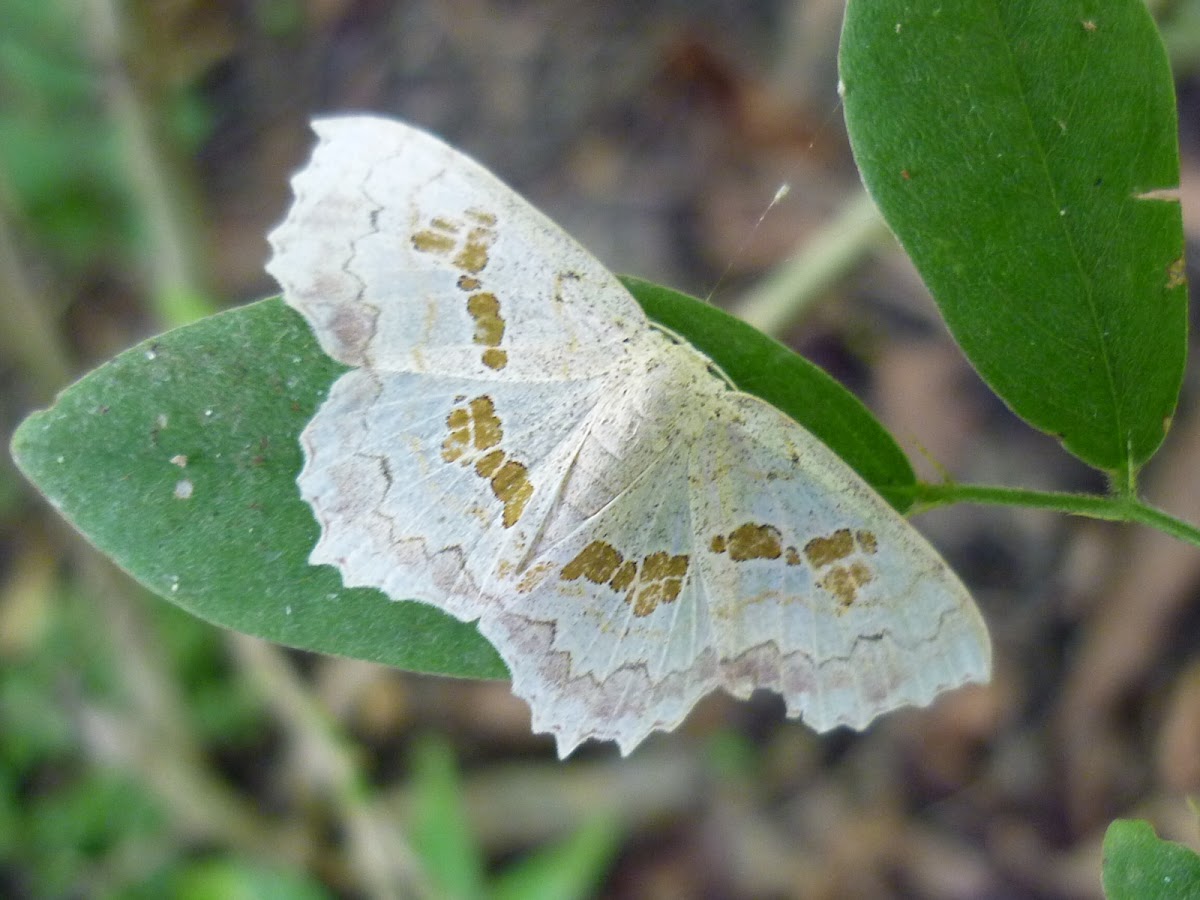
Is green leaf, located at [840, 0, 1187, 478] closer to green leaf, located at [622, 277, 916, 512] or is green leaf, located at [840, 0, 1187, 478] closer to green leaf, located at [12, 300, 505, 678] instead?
green leaf, located at [622, 277, 916, 512]

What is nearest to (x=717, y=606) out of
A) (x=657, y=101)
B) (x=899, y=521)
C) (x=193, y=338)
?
(x=899, y=521)

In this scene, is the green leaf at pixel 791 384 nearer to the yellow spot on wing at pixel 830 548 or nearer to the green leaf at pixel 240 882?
the yellow spot on wing at pixel 830 548

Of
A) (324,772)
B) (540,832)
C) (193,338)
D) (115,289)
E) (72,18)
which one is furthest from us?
(115,289)

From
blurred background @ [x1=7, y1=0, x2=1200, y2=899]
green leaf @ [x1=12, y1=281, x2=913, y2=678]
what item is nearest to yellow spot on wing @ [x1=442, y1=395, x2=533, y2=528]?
green leaf @ [x1=12, y1=281, x2=913, y2=678]

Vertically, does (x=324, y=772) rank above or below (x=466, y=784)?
above

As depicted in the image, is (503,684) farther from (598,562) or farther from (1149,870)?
(1149,870)

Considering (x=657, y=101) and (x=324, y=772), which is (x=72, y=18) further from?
(x=324, y=772)

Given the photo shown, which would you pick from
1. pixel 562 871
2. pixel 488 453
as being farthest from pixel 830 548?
pixel 562 871
